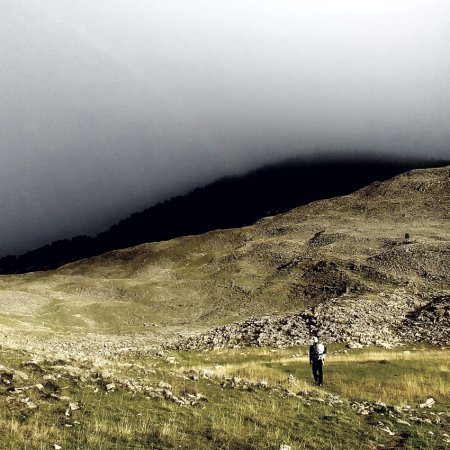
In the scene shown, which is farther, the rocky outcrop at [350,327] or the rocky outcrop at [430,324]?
the rocky outcrop at [350,327]

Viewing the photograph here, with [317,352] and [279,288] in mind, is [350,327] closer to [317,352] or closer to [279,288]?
[317,352]

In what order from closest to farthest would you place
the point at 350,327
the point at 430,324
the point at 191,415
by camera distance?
the point at 191,415, the point at 430,324, the point at 350,327

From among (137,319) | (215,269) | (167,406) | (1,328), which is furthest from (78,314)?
(167,406)

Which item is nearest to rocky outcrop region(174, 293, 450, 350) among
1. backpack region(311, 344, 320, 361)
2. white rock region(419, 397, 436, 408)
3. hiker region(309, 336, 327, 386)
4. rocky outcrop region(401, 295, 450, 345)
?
rocky outcrop region(401, 295, 450, 345)

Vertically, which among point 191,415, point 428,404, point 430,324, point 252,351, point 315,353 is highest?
point 191,415

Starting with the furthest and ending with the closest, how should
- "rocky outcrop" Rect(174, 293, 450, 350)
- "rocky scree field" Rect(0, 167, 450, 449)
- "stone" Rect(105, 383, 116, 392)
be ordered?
"rocky outcrop" Rect(174, 293, 450, 350) → "stone" Rect(105, 383, 116, 392) → "rocky scree field" Rect(0, 167, 450, 449)

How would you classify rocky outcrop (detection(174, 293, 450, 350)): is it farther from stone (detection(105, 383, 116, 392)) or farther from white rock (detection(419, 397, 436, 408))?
stone (detection(105, 383, 116, 392))

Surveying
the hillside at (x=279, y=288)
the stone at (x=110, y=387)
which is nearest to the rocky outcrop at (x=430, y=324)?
the hillside at (x=279, y=288)

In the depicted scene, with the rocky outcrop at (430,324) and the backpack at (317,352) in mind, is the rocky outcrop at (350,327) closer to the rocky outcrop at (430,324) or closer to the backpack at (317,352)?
the rocky outcrop at (430,324)

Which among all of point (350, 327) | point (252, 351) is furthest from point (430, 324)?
point (252, 351)

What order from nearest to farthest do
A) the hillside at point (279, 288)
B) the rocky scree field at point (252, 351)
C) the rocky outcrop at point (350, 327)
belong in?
the rocky scree field at point (252, 351) → the rocky outcrop at point (350, 327) → the hillside at point (279, 288)

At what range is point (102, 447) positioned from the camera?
34.5 feet

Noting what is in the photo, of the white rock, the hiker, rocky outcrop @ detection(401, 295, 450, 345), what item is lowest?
rocky outcrop @ detection(401, 295, 450, 345)

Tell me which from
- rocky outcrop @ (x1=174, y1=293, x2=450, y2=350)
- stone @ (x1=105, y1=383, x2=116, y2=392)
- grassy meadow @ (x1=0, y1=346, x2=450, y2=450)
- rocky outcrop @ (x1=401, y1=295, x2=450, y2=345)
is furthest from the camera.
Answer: rocky outcrop @ (x1=174, y1=293, x2=450, y2=350)
